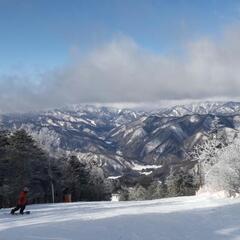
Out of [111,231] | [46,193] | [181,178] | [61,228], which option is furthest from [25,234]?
[181,178]

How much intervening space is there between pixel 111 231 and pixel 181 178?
80.0 metres

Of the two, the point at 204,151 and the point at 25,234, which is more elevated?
the point at 204,151

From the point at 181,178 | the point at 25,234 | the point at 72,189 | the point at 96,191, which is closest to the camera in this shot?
the point at 25,234

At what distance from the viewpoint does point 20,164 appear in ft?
193

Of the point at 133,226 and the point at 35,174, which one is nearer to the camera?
the point at 133,226

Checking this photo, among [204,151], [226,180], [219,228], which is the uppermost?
[204,151]

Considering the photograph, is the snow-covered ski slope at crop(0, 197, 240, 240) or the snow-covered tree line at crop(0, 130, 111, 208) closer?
the snow-covered ski slope at crop(0, 197, 240, 240)

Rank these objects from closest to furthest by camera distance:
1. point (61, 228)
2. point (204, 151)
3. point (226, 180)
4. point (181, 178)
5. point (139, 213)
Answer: point (61, 228), point (139, 213), point (226, 180), point (204, 151), point (181, 178)

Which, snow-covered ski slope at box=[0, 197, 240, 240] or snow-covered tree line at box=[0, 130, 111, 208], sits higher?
snow-covered tree line at box=[0, 130, 111, 208]

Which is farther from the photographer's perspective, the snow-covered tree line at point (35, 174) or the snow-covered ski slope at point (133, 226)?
the snow-covered tree line at point (35, 174)

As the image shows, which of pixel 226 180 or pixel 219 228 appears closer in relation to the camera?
pixel 219 228

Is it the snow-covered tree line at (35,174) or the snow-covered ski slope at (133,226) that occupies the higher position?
the snow-covered tree line at (35,174)

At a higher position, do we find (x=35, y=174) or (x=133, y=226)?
(x=35, y=174)

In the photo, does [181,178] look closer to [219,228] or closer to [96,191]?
[96,191]
